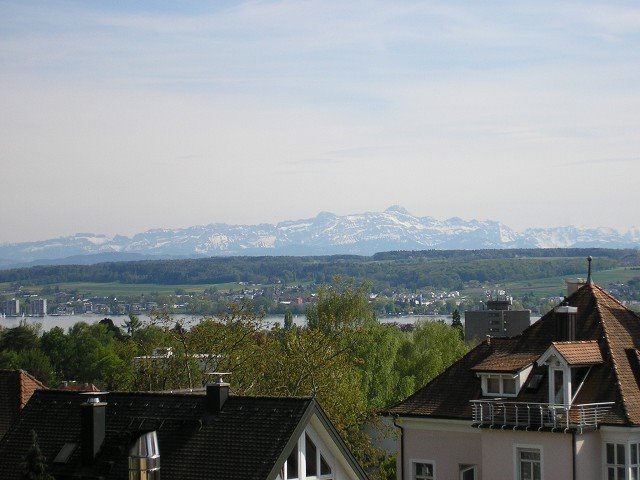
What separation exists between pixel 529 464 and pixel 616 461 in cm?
227

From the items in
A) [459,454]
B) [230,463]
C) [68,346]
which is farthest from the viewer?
[68,346]

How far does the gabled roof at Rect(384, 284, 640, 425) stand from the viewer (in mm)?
33969

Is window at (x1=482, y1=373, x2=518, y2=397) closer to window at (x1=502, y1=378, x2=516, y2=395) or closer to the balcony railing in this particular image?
window at (x1=502, y1=378, x2=516, y2=395)

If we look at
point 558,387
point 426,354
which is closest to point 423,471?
point 558,387

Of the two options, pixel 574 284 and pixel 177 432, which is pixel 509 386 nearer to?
pixel 574 284

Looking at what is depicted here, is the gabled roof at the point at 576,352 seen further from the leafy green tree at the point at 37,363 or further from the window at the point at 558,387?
the leafy green tree at the point at 37,363

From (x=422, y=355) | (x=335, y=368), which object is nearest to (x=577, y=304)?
(x=335, y=368)

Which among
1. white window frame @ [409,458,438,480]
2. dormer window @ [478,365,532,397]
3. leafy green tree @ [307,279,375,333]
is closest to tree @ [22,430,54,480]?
dormer window @ [478,365,532,397]

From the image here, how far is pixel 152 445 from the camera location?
2078 cm

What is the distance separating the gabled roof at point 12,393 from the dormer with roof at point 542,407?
443 inches

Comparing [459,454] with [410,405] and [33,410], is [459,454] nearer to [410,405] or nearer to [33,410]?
[410,405]

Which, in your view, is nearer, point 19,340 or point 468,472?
point 468,472

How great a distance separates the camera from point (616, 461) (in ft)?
109

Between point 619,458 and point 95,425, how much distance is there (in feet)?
43.6
